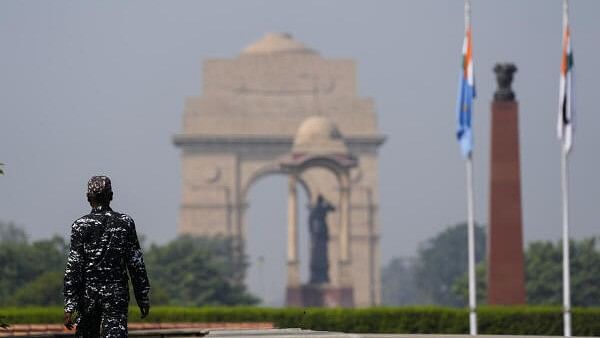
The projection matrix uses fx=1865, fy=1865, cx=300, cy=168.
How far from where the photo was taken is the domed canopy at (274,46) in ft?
520

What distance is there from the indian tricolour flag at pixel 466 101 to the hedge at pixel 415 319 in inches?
185

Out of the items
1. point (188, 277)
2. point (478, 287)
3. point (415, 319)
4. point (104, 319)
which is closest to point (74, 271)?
point (104, 319)

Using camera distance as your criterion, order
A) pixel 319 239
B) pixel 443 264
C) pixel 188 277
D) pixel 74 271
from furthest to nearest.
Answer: pixel 443 264 → pixel 188 277 → pixel 319 239 → pixel 74 271

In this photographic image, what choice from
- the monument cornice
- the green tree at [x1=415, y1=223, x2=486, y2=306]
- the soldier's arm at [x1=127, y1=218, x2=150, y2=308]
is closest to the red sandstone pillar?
the soldier's arm at [x1=127, y1=218, x2=150, y2=308]

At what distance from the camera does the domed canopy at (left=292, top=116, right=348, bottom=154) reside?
10988 cm

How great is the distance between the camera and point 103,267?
44.3ft

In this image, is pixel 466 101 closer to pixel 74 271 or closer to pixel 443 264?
pixel 74 271

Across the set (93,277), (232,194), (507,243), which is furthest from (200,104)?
(93,277)

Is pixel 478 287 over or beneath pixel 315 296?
over

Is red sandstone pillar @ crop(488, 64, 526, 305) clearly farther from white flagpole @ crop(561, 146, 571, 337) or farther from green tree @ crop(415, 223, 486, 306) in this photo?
green tree @ crop(415, 223, 486, 306)

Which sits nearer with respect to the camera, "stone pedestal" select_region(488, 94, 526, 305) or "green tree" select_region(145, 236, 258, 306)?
"stone pedestal" select_region(488, 94, 526, 305)

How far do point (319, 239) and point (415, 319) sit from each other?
50.3 metres

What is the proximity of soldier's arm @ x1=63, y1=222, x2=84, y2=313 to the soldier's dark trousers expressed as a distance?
0.38ft

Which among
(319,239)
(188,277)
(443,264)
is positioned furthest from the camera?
(443,264)
